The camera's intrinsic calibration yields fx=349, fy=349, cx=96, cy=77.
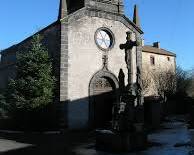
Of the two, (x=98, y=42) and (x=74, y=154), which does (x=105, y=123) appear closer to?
(x=98, y=42)

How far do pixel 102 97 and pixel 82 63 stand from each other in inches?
117

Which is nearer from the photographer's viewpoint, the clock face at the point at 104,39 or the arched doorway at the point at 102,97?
the arched doorway at the point at 102,97

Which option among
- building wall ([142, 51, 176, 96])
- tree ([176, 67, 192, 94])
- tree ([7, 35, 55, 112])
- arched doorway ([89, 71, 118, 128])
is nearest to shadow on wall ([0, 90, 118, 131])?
arched doorway ([89, 71, 118, 128])

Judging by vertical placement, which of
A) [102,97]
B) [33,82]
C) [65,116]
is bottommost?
[65,116]

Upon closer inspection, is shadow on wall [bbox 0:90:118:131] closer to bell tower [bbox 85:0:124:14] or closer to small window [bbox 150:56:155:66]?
bell tower [bbox 85:0:124:14]

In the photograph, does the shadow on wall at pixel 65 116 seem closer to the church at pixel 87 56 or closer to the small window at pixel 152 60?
the church at pixel 87 56

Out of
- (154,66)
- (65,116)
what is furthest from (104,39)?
(154,66)

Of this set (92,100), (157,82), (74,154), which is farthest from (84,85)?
(157,82)

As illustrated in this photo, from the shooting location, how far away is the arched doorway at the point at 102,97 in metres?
24.7

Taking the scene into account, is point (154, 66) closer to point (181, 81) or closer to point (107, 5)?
point (181, 81)

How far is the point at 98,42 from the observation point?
25547 millimetres

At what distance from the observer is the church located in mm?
23672

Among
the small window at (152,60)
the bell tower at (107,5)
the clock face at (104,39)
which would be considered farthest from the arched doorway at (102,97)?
the small window at (152,60)

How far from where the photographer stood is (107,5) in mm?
27016
